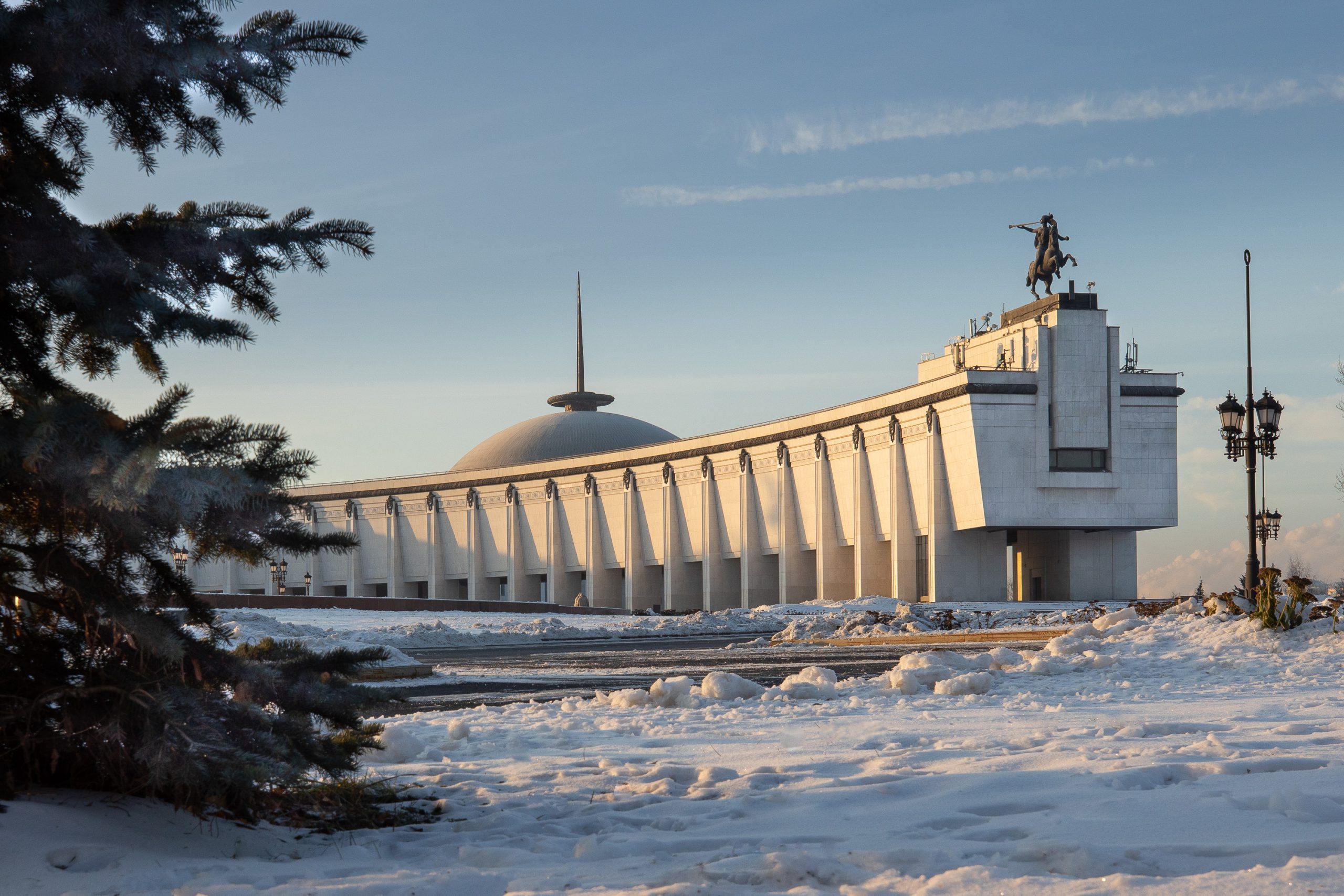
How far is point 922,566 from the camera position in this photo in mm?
62531

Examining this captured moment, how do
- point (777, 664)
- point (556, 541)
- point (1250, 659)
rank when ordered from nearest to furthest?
point (1250, 659), point (777, 664), point (556, 541)

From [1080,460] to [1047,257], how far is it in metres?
10.2

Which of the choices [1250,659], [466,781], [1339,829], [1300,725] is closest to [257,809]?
[466,781]

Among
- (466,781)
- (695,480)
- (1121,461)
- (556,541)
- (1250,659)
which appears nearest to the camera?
(466,781)

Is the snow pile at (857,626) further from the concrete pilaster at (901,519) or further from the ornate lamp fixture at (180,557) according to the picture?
the concrete pilaster at (901,519)

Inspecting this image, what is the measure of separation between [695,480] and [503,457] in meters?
30.1

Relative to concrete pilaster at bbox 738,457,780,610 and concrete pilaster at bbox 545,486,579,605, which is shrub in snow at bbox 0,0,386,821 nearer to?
concrete pilaster at bbox 738,457,780,610

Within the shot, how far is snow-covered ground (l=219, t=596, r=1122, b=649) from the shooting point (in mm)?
30047

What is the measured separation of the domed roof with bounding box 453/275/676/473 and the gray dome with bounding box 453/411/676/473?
42 mm

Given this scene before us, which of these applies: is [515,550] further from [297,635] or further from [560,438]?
[297,635]

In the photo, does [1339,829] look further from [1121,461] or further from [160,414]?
[1121,461]

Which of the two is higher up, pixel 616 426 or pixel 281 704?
pixel 616 426

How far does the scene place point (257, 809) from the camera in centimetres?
557

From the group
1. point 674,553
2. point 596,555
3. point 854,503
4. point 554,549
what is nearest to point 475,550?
point 554,549
